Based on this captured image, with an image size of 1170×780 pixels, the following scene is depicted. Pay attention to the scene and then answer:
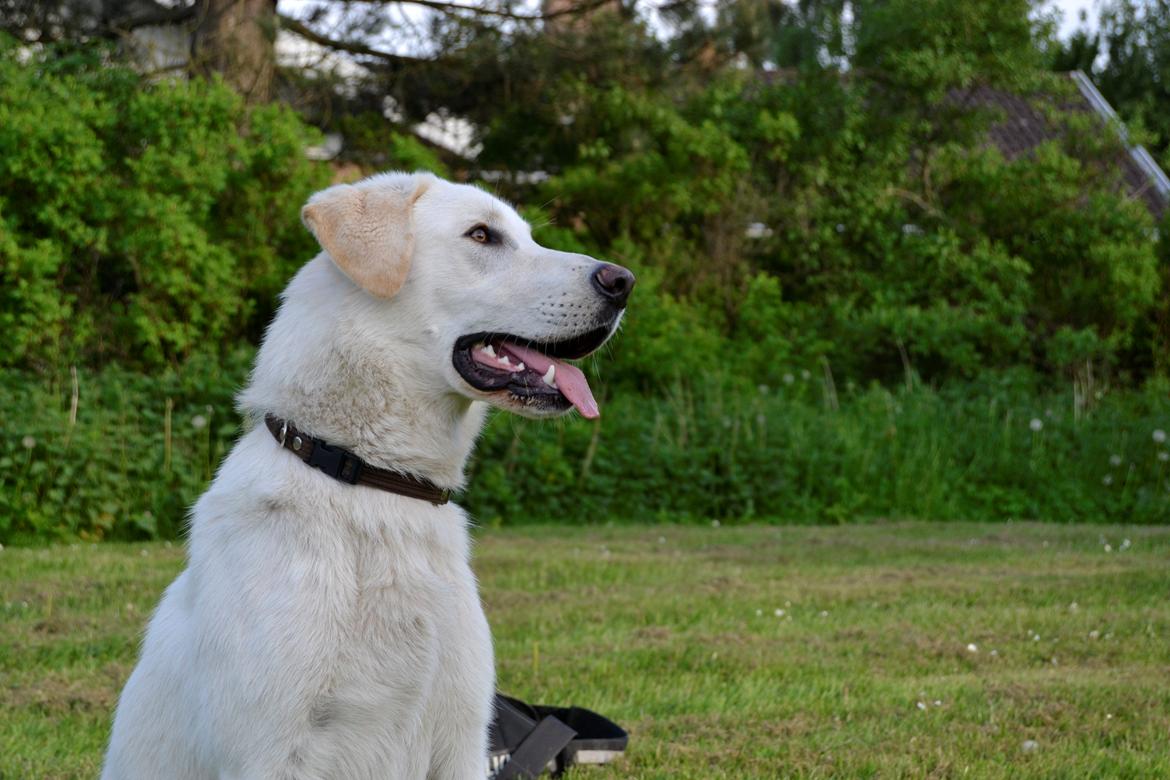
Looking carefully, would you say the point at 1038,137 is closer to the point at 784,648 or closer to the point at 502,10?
the point at 502,10

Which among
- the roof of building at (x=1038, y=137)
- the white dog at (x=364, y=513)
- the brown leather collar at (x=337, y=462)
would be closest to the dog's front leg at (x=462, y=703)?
the white dog at (x=364, y=513)

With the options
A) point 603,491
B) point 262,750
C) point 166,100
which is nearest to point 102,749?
point 262,750

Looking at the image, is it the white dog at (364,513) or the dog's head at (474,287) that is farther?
the dog's head at (474,287)

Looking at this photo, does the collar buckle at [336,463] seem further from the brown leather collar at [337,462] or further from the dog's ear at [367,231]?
the dog's ear at [367,231]

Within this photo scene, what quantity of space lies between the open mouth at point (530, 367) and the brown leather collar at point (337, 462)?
0.96ft

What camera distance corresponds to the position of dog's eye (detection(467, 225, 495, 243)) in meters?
3.15

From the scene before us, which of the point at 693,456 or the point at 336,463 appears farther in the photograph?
the point at 693,456

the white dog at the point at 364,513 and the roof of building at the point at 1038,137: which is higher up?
the roof of building at the point at 1038,137

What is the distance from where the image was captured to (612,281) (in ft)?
10.2

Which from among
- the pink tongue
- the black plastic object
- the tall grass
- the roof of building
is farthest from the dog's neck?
the roof of building

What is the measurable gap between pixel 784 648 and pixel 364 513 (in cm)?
317

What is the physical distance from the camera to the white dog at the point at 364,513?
2.58m

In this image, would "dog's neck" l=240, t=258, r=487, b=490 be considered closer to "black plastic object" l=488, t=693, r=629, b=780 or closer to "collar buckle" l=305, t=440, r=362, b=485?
"collar buckle" l=305, t=440, r=362, b=485

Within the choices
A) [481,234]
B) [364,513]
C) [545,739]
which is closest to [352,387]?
[364,513]
